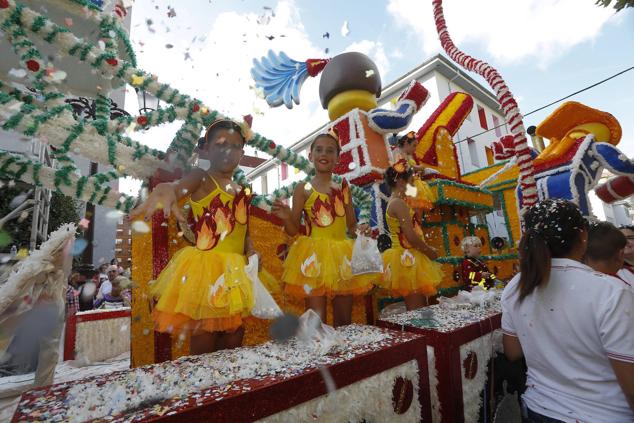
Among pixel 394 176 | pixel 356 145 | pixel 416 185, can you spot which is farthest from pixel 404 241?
pixel 356 145

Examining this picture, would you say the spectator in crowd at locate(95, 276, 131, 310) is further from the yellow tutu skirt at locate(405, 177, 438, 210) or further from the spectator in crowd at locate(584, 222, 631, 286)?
the spectator in crowd at locate(584, 222, 631, 286)

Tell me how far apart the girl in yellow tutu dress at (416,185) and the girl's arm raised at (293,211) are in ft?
5.29

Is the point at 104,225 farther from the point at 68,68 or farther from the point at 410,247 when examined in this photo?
the point at 410,247

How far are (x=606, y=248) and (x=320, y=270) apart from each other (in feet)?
6.45

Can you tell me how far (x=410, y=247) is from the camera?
3365 millimetres

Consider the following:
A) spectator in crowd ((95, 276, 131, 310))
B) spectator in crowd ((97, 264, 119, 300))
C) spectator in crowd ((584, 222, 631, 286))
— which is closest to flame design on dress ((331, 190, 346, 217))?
spectator in crowd ((584, 222, 631, 286))

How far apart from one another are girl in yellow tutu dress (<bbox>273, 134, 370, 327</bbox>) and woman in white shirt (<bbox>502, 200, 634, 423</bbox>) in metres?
1.21

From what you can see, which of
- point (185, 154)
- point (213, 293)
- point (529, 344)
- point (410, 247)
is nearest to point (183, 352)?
point (213, 293)

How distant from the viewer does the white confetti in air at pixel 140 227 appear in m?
2.11

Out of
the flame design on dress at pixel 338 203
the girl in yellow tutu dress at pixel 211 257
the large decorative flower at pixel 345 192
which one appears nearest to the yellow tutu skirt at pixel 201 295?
the girl in yellow tutu dress at pixel 211 257

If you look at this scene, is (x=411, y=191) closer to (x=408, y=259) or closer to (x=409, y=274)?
(x=408, y=259)

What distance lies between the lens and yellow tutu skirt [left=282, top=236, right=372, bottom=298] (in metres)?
2.40

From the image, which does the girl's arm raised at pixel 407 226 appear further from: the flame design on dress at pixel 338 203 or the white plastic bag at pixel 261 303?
the white plastic bag at pixel 261 303

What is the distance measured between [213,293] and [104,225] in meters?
14.3
